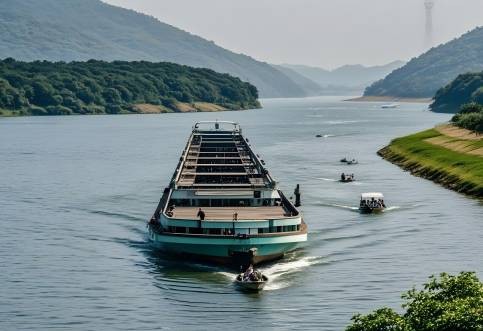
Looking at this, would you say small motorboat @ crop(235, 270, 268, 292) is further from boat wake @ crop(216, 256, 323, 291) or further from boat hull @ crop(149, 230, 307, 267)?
boat hull @ crop(149, 230, 307, 267)

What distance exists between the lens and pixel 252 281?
6525cm

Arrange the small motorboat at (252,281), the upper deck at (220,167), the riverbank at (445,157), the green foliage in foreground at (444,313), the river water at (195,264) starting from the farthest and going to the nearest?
the riverbank at (445,157) < the upper deck at (220,167) < the small motorboat at (252,281) < the river water at (195,264) < the green foliage in foreground at (444,313)

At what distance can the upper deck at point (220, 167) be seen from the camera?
9562 centimetres

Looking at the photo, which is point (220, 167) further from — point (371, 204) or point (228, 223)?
point (228, 223)

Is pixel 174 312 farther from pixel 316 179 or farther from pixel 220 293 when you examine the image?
pixel 316 179

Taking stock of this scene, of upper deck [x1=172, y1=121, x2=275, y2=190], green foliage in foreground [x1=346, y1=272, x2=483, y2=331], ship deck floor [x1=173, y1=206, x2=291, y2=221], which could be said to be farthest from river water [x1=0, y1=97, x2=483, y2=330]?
green foliage in foreground [x1=346, y1=272, x2=483, y2=331]

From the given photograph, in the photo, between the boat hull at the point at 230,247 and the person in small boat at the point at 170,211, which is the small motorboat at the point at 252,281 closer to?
the boat hull at the point at 230,247

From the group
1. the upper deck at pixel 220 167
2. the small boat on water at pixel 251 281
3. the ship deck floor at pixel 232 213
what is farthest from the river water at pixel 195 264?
the upper deck at pixel 220 167

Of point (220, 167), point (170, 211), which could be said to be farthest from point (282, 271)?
point (220, 167)

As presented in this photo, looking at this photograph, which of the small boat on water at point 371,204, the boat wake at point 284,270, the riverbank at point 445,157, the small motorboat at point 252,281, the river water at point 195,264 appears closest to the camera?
the river water at point 195,264

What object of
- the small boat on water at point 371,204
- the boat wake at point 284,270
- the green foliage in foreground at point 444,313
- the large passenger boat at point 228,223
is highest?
the green foliage in foreground at point 444,313

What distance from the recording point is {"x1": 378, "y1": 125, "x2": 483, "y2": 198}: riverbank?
394 ft

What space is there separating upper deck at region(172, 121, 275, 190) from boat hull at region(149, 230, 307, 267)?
44.9 ft

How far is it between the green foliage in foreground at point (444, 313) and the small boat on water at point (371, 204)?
60325 millimetres
